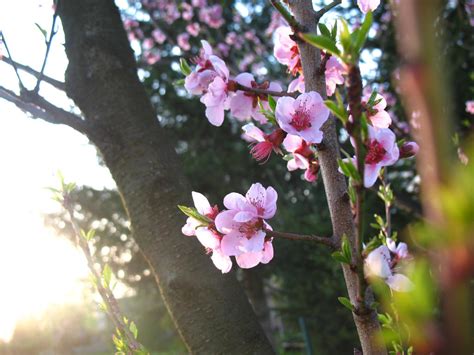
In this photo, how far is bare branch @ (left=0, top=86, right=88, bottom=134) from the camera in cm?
208

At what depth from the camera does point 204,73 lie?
1422 mm

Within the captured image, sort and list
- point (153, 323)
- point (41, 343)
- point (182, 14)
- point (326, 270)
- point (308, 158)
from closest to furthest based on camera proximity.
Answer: point (308, 158) → point (326, 270) → point (182, 14) → point (153, 323) → point (41, 343)

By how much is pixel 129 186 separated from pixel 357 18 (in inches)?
214

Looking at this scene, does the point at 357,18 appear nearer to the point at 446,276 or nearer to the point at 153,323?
the point at 446,276

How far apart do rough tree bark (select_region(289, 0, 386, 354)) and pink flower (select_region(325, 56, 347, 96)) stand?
9 cm

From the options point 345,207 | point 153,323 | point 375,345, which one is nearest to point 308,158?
point 345,207

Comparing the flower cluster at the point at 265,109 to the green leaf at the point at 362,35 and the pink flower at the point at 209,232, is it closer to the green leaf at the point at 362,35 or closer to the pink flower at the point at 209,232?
the pink flower at the point at 209,232

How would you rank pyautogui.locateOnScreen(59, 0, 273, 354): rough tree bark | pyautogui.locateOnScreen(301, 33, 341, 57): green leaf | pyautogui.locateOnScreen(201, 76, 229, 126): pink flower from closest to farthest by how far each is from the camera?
1. pyautogui.locateOnScreen(301, 33, 341, 57): green leaf
2. pyautogui.locateOnScreen(201, 76, 229, 126): pink flower
3. pyautogui.locateOnScreen(59, 0, 273, 354): rough tree bark

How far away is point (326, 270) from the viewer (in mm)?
6121

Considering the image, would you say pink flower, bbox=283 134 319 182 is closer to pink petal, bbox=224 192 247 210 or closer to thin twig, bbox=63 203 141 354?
pink petal, bbox=224 192 247 210

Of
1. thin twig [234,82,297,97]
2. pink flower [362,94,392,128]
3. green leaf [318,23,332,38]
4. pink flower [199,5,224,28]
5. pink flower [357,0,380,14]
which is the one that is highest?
pink flower [199,5,224,28]

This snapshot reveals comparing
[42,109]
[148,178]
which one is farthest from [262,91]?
[42,109]

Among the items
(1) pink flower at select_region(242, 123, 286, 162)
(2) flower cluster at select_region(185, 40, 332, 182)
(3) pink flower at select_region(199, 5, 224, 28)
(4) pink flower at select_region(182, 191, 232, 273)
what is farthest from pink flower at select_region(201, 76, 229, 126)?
(3) pink flower at select_region(199, 5, 224, 28)

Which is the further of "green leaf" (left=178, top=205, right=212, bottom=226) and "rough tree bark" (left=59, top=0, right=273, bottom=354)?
"rough tree bark" (left=59, top=0, right=273, bottom=354)
